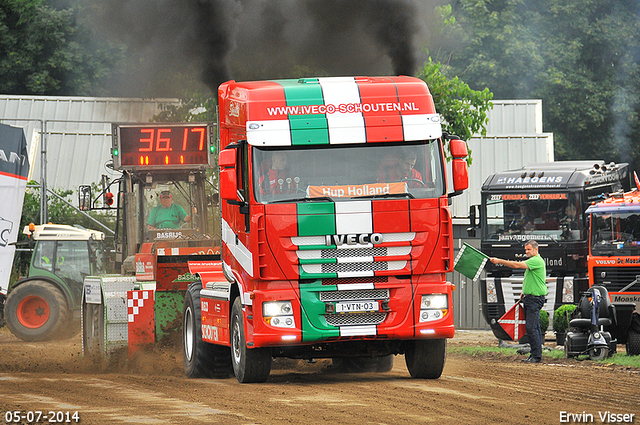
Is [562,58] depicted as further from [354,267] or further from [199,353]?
[354,267]

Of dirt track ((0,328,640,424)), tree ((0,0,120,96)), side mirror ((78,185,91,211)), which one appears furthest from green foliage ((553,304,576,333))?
tree ((0,0,120,96))

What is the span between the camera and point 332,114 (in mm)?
10523

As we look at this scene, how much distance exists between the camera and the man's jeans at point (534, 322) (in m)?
14.6

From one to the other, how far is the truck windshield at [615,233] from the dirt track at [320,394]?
295 cm

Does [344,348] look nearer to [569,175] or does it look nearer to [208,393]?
[208,393]

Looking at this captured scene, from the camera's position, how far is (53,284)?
2059cm

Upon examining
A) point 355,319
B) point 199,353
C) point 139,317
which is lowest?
point 199,353

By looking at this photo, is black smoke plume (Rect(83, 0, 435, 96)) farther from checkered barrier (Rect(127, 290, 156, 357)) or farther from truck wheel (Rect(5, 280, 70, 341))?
truck wheel (Rect(5, 280, 70, 341))

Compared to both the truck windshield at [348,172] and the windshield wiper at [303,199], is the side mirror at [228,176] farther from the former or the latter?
the windshield wiper at [303,199]

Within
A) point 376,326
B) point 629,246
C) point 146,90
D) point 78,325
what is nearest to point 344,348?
point 376,326

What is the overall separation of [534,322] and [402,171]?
5286mm

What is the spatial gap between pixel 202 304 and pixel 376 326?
2928 millimetres

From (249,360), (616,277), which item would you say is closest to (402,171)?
(249,360)

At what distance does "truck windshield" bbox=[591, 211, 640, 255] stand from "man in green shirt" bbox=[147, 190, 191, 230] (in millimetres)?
7107
